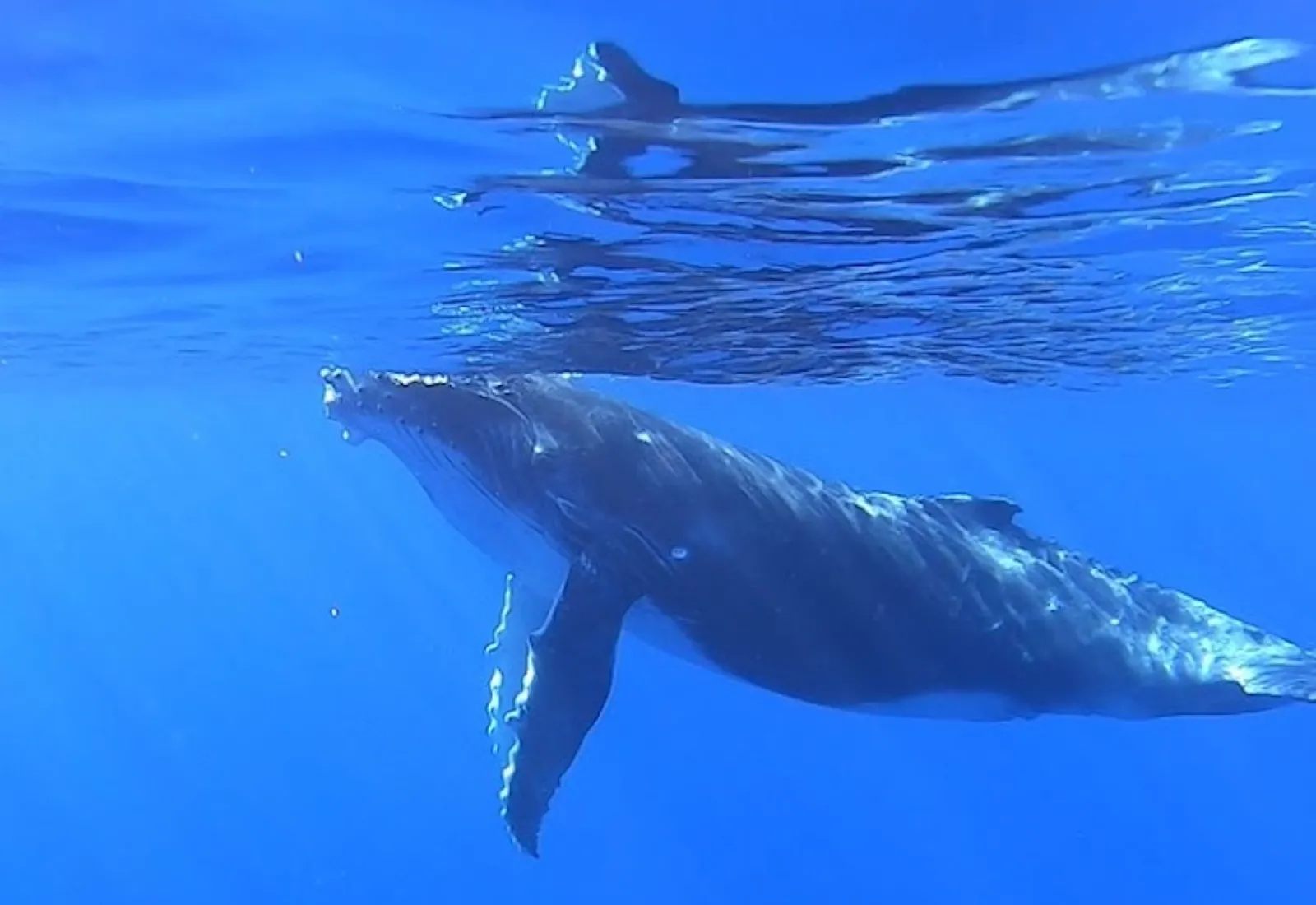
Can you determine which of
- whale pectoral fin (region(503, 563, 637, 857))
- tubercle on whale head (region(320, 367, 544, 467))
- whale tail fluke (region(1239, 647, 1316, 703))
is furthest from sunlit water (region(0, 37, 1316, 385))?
whale tail fluke (region(1239, 647, 1316, 703))

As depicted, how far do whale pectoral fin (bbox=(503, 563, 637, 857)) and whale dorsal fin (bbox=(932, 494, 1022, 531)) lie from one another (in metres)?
3.35

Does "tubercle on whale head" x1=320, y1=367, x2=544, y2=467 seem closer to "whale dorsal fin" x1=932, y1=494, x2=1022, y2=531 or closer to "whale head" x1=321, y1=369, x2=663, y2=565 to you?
"whale head" x1=321, y1=369, x2=663, y2=565

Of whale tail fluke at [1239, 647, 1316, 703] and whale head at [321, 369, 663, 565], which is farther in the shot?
whale head at [321, 369, 663, 565]

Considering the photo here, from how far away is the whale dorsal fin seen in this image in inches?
554

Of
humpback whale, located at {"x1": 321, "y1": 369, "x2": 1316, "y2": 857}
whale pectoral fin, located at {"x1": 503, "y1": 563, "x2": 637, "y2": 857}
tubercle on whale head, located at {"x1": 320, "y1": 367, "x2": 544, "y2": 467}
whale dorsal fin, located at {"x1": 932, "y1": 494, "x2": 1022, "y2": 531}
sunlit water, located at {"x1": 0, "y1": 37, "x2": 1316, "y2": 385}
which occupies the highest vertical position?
sunlit water, located at {"x1": 0, "y1": 37, "x2": 1316, "y2": 385}

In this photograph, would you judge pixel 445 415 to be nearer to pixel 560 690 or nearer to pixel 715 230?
pixel 560 690

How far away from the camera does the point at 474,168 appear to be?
43.1ft

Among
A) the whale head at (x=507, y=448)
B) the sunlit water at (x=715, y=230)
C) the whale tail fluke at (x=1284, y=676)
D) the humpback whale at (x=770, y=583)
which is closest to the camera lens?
the sunlit water at (x=715, y=230)

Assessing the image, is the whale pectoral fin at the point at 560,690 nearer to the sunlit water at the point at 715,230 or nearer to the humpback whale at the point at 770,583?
the humpback whale at the point at 770,583

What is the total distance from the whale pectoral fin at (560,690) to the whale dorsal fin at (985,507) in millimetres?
3349

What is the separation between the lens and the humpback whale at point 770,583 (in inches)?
510

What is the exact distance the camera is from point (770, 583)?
43.2 feet

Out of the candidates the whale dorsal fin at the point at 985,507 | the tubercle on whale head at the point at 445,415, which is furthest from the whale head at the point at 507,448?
the whale dorsal fin at the point at 985,507

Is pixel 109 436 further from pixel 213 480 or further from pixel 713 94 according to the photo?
pixel 713 94
